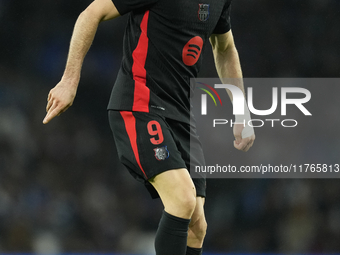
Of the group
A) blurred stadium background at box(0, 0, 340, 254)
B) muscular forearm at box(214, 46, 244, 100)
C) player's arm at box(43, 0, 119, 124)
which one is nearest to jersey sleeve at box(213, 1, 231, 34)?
muscular forearm at box(214, 46, 244, 100)

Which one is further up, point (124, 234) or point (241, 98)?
point (241, 98)

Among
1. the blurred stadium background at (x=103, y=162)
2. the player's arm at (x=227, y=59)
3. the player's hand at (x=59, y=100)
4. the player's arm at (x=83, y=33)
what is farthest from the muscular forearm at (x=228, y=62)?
the blurred stadium background at (x=103, y=162)

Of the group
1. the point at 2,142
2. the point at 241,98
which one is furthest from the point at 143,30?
the point at 2,142

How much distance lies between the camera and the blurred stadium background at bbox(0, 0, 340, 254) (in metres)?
3.61

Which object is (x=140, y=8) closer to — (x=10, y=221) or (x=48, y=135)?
(x=48, y=135)

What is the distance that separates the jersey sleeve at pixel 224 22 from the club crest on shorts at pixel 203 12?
0.21 meters

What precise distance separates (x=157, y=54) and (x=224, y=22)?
507mm

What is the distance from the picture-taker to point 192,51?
73.8 inches

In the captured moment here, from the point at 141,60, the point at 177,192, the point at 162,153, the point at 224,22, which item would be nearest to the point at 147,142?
the point at 162,153

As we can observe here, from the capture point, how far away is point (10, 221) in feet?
11.8

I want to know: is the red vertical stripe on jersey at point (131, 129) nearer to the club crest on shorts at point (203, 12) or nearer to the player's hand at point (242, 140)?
the club crest on shorts at point (203, 12)

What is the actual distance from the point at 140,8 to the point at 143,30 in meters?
0.10

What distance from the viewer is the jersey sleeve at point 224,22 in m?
2.09

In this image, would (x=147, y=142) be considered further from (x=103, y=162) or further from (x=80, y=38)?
(x=103, y=162)
